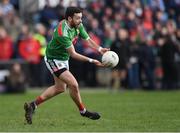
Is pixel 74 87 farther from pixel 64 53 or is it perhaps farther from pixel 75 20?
pixel 75 20

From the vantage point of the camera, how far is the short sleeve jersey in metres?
13.4

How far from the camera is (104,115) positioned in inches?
615

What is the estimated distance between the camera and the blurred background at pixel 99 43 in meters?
26.0

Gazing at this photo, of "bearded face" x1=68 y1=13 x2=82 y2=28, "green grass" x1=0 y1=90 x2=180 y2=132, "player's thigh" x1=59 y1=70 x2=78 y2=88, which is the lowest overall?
"green grass" x1=0 y1=90 x2=180 y2=132

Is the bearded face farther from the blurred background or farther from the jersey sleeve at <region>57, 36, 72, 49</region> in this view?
the blurred background

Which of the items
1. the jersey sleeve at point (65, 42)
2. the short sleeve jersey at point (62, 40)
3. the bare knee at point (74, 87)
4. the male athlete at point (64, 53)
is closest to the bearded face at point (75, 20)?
the male athlete at point (64, 53)

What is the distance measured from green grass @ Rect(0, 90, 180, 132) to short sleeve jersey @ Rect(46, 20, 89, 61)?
1312 millimetres

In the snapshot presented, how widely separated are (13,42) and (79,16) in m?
13.7

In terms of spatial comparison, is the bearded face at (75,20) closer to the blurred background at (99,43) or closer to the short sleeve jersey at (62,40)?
the short sleeve jersey at (62,40)

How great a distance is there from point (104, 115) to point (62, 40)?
9.31 ft

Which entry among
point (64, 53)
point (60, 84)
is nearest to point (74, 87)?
point (60, 84)

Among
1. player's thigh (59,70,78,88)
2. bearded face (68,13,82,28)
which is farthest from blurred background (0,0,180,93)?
bearded face (68,13,82,28)

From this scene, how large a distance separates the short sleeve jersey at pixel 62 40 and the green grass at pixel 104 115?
1312mm

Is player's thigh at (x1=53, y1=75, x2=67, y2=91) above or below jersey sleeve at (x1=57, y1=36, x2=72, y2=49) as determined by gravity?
below
